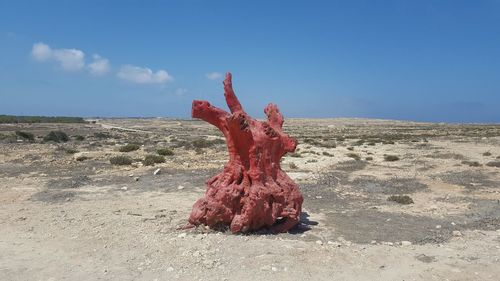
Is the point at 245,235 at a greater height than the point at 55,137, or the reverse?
the point at 55,137

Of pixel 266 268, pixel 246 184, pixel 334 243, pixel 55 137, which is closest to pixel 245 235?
pixel 246 184

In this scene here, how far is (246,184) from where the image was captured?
9312 mm

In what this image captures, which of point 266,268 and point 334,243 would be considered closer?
point 266,268

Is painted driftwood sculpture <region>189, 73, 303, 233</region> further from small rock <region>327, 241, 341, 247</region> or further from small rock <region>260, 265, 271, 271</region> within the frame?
small rock <region>260, 265, 271, 271</region>

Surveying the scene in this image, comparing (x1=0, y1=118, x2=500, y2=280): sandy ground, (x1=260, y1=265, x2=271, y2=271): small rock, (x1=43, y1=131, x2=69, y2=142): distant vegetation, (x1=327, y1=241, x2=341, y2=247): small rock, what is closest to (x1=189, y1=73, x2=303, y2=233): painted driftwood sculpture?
(x1=0, y1=118, x2=500, y2=280): sandy ground

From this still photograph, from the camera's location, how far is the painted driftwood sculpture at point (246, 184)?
8.97 m

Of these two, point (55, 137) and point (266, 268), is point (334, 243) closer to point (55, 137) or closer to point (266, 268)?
point (266, 268)

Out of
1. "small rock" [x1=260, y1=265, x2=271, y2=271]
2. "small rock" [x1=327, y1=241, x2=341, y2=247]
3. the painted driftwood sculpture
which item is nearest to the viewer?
"small rock" [x1=260, y1=265, x2=271, y2=271]

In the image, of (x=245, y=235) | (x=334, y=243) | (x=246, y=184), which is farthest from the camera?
(x=246, y=184)

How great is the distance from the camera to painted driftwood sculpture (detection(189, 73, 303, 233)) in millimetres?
8969

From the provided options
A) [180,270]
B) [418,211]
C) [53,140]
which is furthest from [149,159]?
[53,140]

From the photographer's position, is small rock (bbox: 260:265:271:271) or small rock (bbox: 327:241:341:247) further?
small rock (bbox: 327:241:341:247)

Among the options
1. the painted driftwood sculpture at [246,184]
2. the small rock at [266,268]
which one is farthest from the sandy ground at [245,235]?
the painted driftwood sculpture at [246,184]

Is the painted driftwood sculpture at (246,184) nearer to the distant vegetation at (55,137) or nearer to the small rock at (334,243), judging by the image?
the small rock at (334,243)
